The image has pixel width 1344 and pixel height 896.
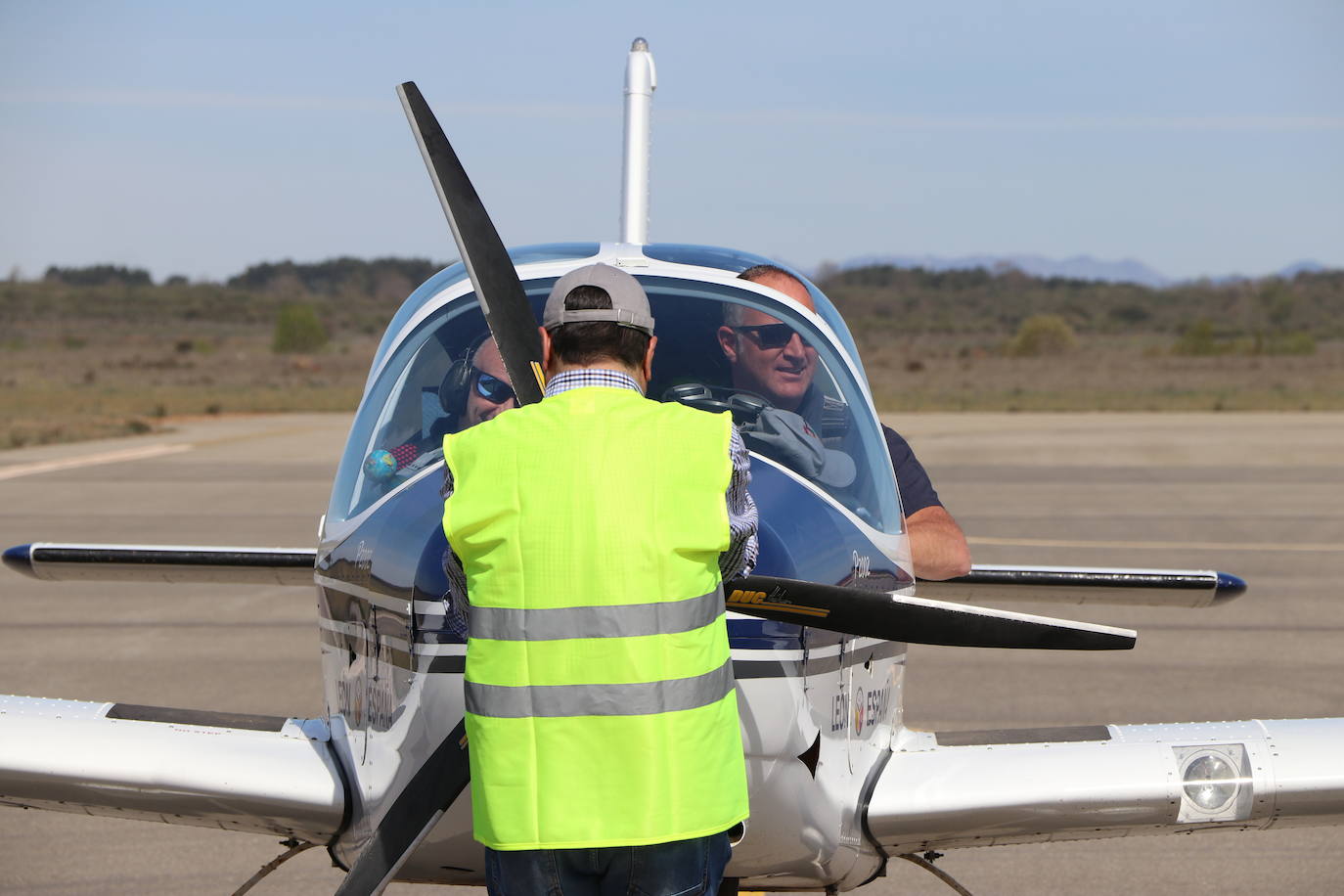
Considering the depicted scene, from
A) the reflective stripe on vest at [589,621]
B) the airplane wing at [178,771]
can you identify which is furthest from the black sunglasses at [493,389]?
the reflective stripe on vest at [589,621]

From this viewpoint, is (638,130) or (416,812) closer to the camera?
(416,812)

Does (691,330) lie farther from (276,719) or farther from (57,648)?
(57,648)

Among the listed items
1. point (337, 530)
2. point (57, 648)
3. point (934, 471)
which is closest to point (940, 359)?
point (934, 471)

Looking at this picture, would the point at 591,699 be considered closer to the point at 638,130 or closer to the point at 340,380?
the point at 638,130

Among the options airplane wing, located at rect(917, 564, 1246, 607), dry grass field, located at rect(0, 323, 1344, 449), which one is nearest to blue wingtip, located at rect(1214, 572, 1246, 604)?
airplane wing, located at rect(917, 564, 1246, 607)

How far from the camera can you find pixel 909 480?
4.66 metres

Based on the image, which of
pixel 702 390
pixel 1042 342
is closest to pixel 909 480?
pixel 702 390

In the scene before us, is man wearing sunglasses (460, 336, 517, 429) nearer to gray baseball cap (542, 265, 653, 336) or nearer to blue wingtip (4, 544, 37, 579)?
gray baseball cap (542, 265, 653, 336)

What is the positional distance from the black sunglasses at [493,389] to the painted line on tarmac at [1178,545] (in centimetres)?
1015

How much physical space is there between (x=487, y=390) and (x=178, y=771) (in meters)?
1.20

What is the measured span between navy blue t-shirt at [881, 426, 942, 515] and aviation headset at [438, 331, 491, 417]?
4.97ft

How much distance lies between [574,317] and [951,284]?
144443 millimetres

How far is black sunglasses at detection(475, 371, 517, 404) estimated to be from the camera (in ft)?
11.8

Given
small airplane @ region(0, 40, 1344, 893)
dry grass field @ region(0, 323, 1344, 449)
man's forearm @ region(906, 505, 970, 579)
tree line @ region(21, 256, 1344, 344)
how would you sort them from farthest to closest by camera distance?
tree line @ region(21, 256, 1344, 344) < dry grass field @ region(0, 323, 1344, 449) < man's forearm @ region(906, 505, 970, 579) < small airplane @ region(0, 40, 1344, 893)
